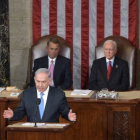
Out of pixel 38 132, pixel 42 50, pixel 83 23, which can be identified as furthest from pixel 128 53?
pixel 38 132

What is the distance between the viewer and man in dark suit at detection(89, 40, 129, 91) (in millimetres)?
6984

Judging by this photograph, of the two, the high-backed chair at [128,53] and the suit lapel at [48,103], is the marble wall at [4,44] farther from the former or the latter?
the suit lapel at [48,103]

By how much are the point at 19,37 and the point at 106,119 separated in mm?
3115

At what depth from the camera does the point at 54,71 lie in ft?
24.1

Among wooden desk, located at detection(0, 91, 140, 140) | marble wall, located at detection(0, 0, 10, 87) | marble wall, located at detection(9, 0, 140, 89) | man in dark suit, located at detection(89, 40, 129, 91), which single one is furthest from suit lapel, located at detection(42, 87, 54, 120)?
marble wall, located at detection(9, 0, 140, 89)

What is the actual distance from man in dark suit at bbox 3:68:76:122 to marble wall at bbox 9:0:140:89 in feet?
10.7

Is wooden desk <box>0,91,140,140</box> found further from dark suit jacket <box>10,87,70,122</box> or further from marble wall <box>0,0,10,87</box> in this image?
marble wall <box>0,0,10,87</box>

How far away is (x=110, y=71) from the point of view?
23.5 ft

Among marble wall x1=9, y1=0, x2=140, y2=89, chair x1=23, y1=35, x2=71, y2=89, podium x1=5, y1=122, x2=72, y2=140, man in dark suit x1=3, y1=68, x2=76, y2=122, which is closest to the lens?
podium x1=5, y1=122, x2=72, y2=140

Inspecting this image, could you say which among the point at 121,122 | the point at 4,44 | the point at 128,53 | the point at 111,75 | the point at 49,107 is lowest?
the point at 121,122

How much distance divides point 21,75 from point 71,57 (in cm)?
102

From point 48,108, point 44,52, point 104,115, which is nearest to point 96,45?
point 44,52

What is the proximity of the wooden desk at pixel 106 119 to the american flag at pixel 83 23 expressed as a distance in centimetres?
211

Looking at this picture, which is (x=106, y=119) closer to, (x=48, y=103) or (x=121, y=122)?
(x=121, y=122)
